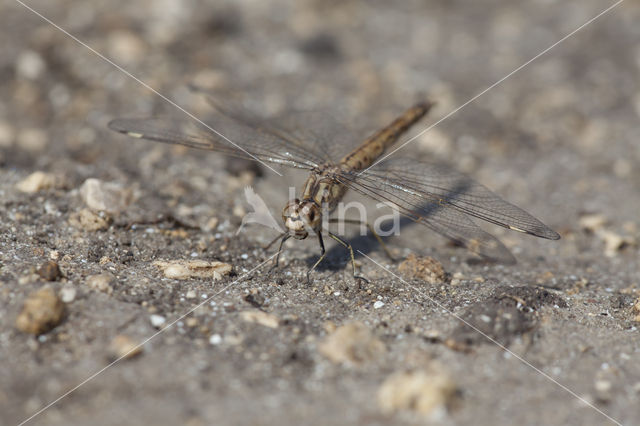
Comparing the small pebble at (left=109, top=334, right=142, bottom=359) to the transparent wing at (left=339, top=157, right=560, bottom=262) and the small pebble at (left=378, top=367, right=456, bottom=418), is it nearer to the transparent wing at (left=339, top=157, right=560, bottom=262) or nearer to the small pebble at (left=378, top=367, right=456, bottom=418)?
the small pebble at (left=378, top=367, right=456, bottom=418)

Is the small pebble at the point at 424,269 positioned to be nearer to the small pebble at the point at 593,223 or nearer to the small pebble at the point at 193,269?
the small pebble at the point at 193,269

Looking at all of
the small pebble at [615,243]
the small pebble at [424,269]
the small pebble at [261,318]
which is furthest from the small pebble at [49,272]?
the small pebble at [615,243]

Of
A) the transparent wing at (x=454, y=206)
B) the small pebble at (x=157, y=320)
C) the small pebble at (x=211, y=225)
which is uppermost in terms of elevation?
the transparent wing at (x=454, y=206)

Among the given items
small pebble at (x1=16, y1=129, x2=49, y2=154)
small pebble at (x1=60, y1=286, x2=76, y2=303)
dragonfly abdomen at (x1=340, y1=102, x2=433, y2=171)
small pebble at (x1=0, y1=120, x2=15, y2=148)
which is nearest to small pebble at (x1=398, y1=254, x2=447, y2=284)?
dragonfly abdomen at (x1=340, y1=102, x2=433, y2=171)

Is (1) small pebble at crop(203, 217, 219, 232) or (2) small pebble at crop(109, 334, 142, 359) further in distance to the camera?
(1) small pebble at crop(203, 217, 219, 232)

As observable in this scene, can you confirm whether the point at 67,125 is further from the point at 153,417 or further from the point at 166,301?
the point at 153,417

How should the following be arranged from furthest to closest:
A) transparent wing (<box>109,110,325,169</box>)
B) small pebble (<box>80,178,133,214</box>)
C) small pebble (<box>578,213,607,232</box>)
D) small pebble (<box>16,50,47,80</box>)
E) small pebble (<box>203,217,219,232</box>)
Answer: small pebble (<box>16,50,47,80</box>) < small pebble (<box>578,213,607,232</box>) < transparent wing (<box>109,110,325,169</box>) < small pebble (<box>203,217,219,232</box>) < small pebble (<box>80,178,133,214</box>)
